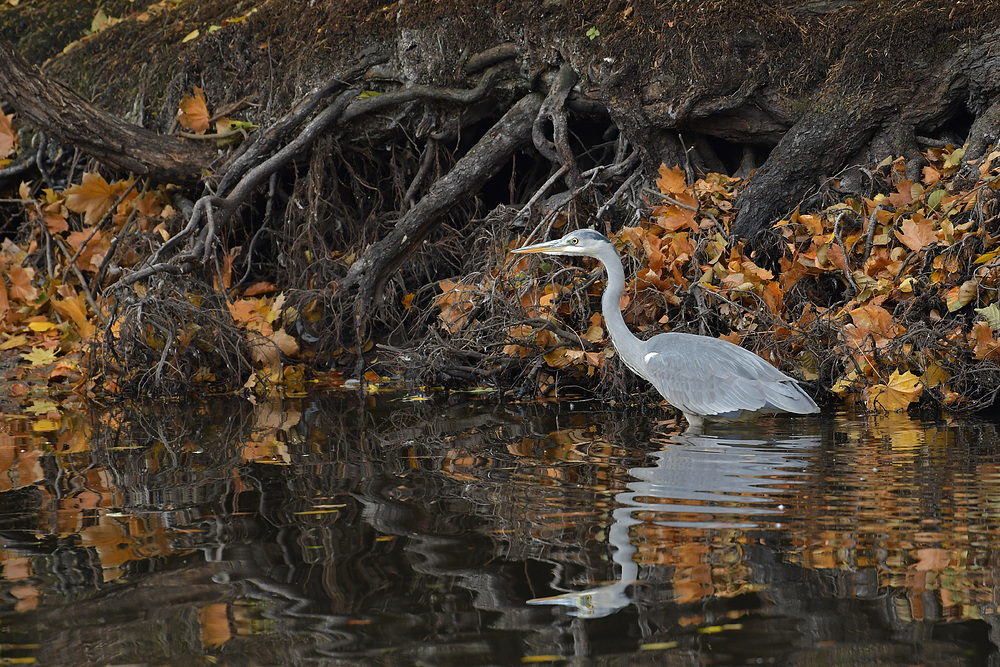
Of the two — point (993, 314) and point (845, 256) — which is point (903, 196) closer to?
point (845, 256)

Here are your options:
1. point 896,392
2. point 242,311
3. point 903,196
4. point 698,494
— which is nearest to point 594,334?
point 896,392

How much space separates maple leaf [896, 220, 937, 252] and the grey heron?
3.54 feet

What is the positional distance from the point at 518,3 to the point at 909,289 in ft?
11.8

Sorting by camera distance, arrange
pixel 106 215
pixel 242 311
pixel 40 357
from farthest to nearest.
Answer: pixel 106 215 → pixel 40 357 → pixel 242 311

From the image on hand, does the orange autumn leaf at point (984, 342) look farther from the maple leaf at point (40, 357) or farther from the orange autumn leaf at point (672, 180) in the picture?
the maple leaf at point (40, 357)

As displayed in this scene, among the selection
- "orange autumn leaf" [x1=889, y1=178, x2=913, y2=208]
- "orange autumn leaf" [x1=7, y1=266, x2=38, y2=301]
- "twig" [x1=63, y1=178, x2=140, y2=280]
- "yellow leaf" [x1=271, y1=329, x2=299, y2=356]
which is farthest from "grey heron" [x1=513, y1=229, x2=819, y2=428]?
"orange autumn leaf" [x1=7, y1=266, x2=38, y2=301]

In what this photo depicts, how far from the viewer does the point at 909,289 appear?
562 cm

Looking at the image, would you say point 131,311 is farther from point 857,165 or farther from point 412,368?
point 857,165

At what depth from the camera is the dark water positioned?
242 cm

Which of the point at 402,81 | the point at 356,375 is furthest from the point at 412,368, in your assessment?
the point at 402,81

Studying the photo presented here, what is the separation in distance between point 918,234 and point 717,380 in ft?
4.86

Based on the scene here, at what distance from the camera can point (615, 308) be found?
19.2 ft

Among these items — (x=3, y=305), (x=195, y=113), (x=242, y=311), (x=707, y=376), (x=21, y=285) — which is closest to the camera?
(x=707, y=376)

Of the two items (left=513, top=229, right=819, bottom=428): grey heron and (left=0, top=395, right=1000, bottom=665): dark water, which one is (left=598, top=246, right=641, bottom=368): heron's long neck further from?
(left=0, top=395, right=1000, bottom=665): dark water
